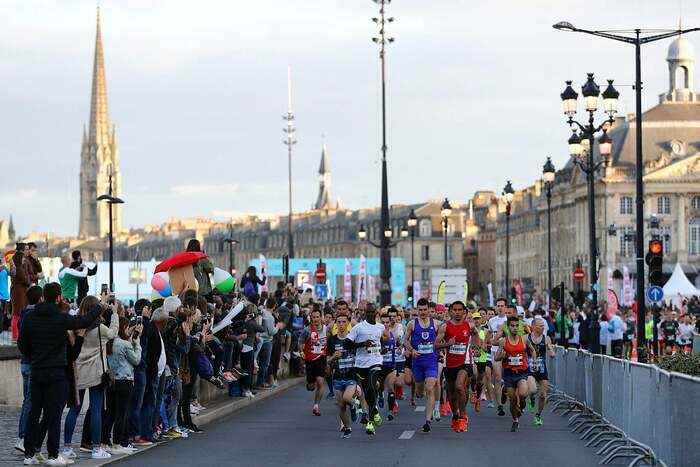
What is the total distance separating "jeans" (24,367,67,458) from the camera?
17.3 meters

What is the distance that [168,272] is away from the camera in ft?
86.8

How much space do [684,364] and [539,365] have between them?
497 cm

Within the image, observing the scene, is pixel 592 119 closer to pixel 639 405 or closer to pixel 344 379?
pixel 344 379

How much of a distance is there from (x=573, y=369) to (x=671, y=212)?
119m

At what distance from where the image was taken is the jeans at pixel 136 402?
1998 centimetres

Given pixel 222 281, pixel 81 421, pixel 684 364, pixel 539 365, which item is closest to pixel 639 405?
pixel 684 364

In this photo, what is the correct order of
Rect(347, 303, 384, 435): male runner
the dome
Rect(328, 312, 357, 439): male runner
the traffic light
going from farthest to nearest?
the dome, the traffic light, Rect(347, 303, 384, 435): male runner, Rect(328, 312, 357, 439): male runner

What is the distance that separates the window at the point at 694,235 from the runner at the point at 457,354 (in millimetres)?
123221

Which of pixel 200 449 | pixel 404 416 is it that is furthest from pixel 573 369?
pixel 200 449

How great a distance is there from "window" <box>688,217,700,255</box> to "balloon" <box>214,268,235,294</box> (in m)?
120

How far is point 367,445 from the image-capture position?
21.3 m

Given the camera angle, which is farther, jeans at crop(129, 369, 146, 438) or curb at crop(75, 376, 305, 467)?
jeans at crop(129, 369, 146, 438)

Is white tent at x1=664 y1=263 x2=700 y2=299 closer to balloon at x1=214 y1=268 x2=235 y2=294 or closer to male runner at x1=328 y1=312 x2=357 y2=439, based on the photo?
balloon at x1=214 y1=268 x2=235 y2=294

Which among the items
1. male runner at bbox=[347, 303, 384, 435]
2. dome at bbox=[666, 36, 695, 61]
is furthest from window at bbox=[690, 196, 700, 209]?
male runner at bbox=[347, 303, 384, 435]
